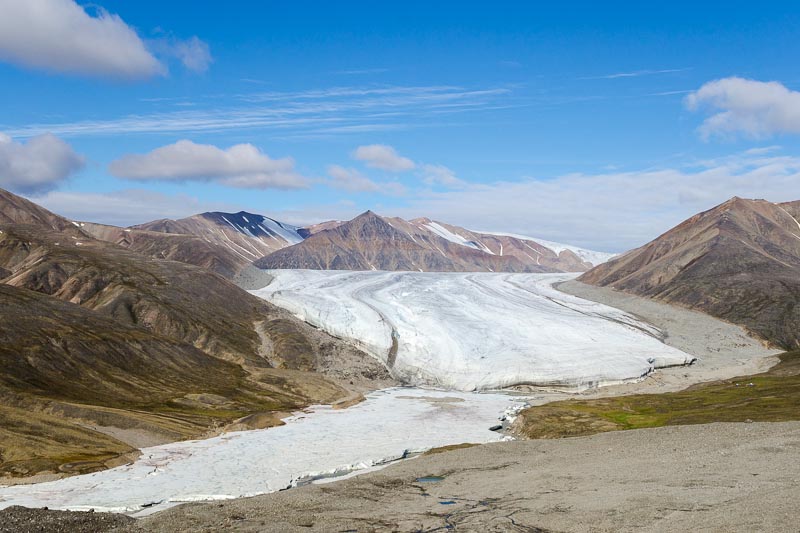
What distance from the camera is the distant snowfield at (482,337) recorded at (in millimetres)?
130125

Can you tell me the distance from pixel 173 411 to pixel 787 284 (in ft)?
543

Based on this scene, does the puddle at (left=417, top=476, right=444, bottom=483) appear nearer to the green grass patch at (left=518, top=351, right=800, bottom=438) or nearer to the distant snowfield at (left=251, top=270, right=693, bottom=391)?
the green grass patch at (left=518, top=351, right=800, bottom=438)

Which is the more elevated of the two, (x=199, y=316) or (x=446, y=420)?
(x=199, y=316)

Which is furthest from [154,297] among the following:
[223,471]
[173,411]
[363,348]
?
[223,471]

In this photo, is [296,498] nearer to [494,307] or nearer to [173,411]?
[173,411]

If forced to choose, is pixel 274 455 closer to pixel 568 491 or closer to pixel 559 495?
pixel 568 491

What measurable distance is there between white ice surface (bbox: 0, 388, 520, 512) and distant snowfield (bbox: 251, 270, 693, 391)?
21396mm

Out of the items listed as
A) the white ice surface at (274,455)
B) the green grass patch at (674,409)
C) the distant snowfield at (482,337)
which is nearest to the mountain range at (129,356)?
the white ice surface at (274,455)

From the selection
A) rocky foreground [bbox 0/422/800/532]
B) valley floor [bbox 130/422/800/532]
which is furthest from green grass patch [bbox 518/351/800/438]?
rocky foreground [bbox 0/422/800/532]

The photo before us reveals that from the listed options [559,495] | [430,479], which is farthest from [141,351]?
[559,495]

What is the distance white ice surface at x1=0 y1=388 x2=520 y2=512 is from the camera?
54.2 metres

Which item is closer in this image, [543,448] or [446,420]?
[543,448]

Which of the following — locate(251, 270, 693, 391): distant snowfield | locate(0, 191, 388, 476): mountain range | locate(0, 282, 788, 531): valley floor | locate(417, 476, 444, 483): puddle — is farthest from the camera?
locate(251, 270, 693, 391): distant snowfield

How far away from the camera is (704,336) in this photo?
542 feet
